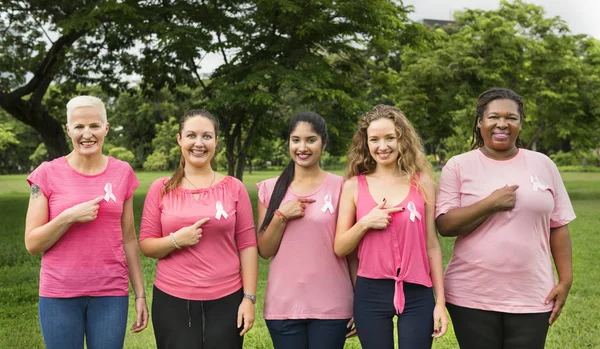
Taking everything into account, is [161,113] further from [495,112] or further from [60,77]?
[495,112]

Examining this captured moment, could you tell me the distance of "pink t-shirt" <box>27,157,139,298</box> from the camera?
274 cm

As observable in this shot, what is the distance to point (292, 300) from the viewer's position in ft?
9.93

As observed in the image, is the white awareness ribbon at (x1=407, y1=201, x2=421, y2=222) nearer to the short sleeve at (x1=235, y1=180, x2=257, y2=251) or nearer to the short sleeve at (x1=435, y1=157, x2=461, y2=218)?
the short sleeve at (x1=435, y1=157, x2=461, y2=218)

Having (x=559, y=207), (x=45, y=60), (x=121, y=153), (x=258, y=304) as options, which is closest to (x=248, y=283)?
(x=559, y=207)

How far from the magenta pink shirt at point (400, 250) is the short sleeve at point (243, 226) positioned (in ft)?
1.86

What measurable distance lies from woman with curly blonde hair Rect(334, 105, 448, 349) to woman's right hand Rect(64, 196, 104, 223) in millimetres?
1160

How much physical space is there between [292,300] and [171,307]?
595 mm

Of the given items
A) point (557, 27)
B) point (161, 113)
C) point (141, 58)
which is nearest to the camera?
point (141, 58)

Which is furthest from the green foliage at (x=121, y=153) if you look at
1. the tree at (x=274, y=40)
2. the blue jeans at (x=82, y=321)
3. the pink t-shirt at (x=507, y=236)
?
the pink t-shirt at (x=507, y=236)

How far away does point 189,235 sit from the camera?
2.82 meters

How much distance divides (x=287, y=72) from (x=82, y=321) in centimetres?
981

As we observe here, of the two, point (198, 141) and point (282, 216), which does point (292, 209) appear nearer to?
point (282, 216)

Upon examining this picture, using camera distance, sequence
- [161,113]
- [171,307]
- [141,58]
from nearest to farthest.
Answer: [171,307]
[141,58]
[161,113]

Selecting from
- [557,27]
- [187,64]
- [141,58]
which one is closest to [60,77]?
[141,58]
